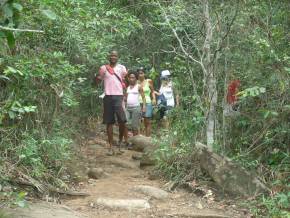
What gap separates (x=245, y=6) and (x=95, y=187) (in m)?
3.47

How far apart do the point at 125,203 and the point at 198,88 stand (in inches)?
110

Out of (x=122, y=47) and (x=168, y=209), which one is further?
(x=122, y=47)

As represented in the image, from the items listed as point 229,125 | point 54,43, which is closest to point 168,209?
point 229,125

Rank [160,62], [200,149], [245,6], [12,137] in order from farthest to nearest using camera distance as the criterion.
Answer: [160,62]
[245,6]
[200,149]
[12,137]

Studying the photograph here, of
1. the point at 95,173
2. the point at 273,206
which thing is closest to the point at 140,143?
the point at 95,173

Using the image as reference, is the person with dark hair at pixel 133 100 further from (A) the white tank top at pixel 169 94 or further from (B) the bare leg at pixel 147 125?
(A) the white tank top at pixel 169 94

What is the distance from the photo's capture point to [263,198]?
618 centimetres

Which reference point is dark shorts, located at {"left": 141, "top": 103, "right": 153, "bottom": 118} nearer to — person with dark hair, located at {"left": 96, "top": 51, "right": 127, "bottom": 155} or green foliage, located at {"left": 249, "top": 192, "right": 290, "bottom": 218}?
person with dark hair, located at {"left": 96, "top": 51, "right": 127, "bottom": 155}

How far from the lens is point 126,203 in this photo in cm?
638

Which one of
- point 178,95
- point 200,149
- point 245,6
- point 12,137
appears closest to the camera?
point 12,137

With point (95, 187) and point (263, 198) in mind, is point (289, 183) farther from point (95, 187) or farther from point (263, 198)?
point (95, 187)

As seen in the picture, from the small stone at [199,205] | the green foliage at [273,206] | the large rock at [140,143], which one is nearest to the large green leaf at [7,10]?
the green foliage at [273,206]

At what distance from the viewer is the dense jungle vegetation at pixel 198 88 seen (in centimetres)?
651

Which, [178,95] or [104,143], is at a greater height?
[178,95]
